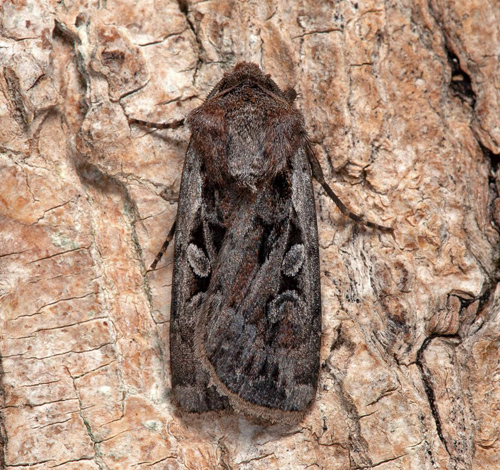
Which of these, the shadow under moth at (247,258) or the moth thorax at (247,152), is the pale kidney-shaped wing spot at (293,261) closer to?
the shadow under moth at (247,258)

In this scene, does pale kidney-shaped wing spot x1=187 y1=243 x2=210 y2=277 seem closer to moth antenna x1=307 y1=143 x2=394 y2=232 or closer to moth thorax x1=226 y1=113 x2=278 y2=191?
moth thorax x1=226 y1=113 x2=278 y2=191

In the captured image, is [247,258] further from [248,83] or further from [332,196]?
[248,83]

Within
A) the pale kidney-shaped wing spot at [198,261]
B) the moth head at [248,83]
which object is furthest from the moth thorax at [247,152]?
the pale kidney-shaped wing spot at [198,261]

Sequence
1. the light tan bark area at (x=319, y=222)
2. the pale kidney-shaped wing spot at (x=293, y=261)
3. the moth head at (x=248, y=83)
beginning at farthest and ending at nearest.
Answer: the moth head at (x=248, y=83) → the pale kidney-shaped wing spot at (x=293, y=261) → the light tan bark area at (x=319, y=222)

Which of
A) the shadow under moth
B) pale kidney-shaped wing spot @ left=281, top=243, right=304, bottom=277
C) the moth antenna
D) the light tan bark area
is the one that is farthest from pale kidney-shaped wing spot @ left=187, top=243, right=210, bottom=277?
the moth antenna

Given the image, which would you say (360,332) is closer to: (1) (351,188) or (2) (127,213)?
(1) (351,188)

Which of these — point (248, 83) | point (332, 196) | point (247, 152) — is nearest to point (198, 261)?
point (247, 152)

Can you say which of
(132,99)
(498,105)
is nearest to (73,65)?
(132,99)
